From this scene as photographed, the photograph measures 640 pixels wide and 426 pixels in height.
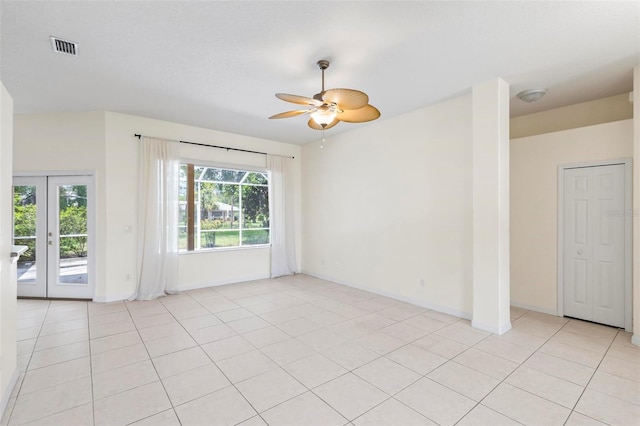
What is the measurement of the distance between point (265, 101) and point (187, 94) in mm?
1017

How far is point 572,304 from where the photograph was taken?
399 centimetres

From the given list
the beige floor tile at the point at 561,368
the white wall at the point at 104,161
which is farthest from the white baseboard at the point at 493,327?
the white wall at the point at 104,161

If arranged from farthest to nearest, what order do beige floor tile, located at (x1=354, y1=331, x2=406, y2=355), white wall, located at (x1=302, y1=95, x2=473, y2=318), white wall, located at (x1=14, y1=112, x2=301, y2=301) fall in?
1. white wall, located at (x1=14, y1=112, x2=301, y2=301)
2. white wall, located at (x1=302, y1=95, x2=473, y2=318)
3. beige floor tile, located at (x1=354, y1=331, x2=406, y2=355)

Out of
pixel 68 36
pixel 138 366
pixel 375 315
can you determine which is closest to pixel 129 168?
pixel 68 36

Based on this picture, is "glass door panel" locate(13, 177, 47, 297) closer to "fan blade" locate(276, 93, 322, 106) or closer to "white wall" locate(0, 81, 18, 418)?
"white wall" locate(0, 81, 18, 418)

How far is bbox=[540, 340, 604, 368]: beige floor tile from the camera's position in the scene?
2820 millimetres

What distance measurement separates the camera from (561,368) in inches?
106

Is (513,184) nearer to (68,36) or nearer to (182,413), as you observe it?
(182,413)

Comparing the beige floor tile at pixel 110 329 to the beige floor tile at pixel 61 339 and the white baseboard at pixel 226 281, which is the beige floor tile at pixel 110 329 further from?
the white baseboard at pixel 226 281

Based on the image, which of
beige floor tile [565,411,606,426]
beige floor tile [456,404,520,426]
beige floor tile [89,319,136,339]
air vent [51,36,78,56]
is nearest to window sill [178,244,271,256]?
beige floor tile [89,319,136,339]

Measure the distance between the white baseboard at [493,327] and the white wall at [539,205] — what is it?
107 centimetres

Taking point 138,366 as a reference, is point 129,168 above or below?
above

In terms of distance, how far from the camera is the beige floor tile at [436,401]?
208 centimetres

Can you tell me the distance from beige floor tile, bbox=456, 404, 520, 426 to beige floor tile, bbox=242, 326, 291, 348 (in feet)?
6.28
